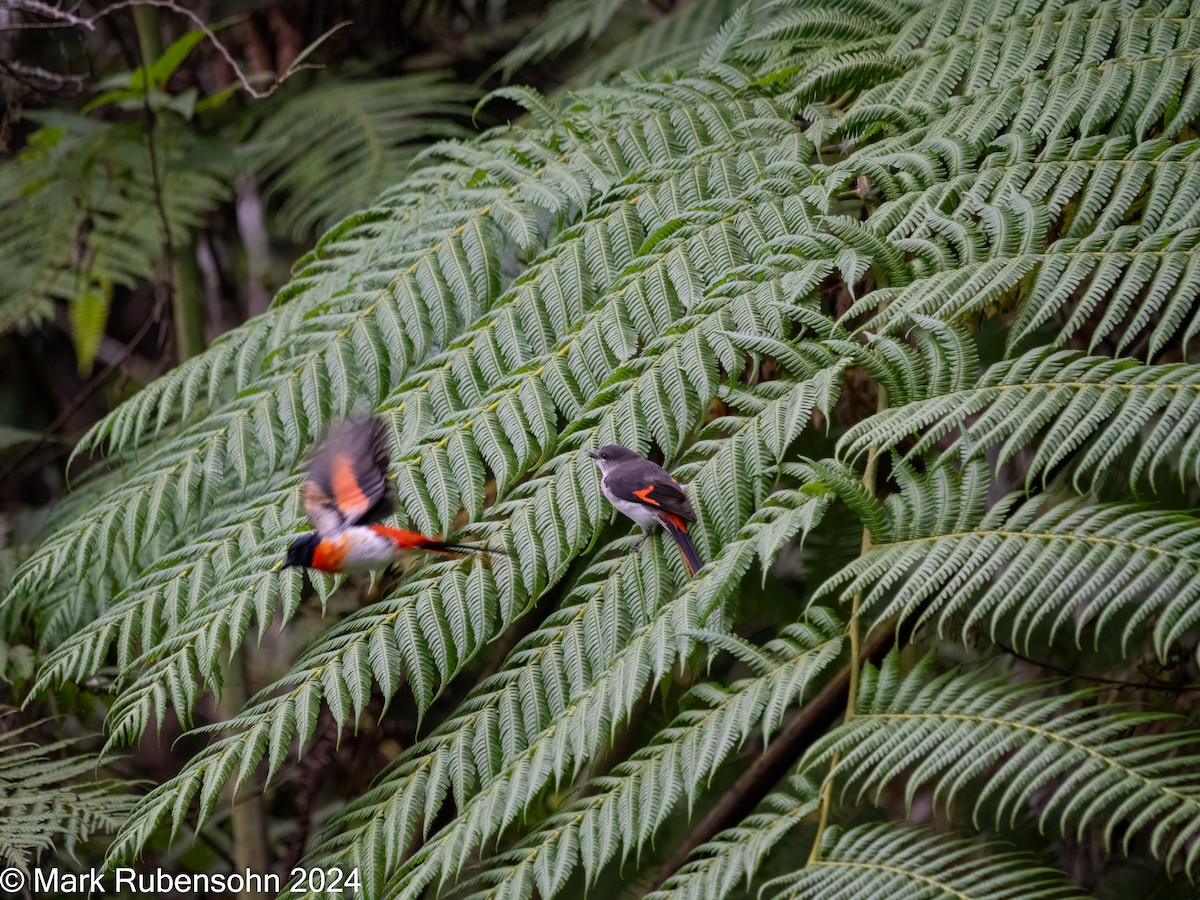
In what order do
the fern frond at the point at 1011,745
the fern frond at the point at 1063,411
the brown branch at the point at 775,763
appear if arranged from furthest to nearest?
the brown branch at the point at 775,763 < the fern frond at the point at 1063,411 < the fern frond at the point at 1011,745

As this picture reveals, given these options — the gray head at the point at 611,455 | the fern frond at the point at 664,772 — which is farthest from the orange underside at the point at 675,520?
the fern frond at the point at 664,772

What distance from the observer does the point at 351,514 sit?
180 centimetres

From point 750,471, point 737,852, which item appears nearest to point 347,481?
point 750,471

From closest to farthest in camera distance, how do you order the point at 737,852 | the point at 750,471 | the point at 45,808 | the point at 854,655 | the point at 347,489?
the point at 737,852 < the point at 854,655 < the point at 750,471 < the point at 347,489 < the point at 45,808

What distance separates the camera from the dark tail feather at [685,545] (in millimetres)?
1729

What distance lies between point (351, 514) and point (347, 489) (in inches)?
2.0

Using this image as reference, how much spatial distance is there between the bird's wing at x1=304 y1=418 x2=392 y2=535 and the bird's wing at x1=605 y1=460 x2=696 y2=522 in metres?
0.44

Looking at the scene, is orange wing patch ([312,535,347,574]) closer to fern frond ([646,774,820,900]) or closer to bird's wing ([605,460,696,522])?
bird's wing ([605,460,696,522])

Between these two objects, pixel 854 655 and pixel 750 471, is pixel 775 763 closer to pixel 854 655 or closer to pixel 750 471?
pixel 854 655

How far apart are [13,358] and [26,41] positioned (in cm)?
132

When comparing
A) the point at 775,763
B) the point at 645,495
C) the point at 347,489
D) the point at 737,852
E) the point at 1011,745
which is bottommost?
the point at 775,763

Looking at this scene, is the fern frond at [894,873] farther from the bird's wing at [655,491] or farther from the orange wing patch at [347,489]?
the orange wing patch at [347,489]

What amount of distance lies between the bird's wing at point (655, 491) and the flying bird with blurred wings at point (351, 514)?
29 centimetres

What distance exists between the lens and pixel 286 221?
144 inches
